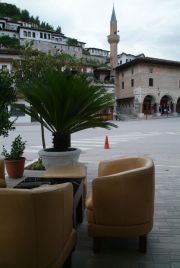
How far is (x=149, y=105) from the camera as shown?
4941 cm

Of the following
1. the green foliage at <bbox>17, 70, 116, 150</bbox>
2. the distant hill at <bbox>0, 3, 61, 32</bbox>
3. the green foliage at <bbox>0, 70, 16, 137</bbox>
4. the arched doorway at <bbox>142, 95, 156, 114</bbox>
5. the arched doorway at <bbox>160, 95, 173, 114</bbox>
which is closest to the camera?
the green foliage at <bbox>0, 70, 16, 137</bbox>

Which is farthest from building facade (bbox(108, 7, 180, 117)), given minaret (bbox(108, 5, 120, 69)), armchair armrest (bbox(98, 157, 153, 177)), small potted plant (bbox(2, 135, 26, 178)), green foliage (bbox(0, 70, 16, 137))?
armchair armrest (bbox(98, 157, 153, 177))

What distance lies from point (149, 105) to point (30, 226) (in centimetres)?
4865

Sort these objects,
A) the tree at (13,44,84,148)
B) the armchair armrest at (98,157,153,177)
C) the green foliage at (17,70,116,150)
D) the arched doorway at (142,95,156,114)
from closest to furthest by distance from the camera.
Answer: the armchair armrest at (98,157,153,177) → the green foliage at (17,70,116,150) → the tree at (13,44,84,148) → the arched doorway at (142,95,156,114)

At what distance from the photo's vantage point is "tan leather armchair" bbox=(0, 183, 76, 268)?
2.21 m

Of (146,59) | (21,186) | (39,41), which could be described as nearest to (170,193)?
(21,186)

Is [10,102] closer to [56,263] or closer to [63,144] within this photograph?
[63,144]

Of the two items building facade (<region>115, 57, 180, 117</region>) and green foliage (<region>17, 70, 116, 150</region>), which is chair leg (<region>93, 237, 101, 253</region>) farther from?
building facade (<region>115, 57, 180, 117</region>)

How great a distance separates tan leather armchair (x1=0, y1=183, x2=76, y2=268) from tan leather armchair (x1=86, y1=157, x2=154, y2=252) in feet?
2.38

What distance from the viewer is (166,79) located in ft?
166

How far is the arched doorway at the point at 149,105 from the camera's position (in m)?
48.8

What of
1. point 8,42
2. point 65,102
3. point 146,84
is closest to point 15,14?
point 8,42

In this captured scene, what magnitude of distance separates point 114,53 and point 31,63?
155ft

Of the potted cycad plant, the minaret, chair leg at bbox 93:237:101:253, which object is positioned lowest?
chair leg at bbox 93:237:101:253
